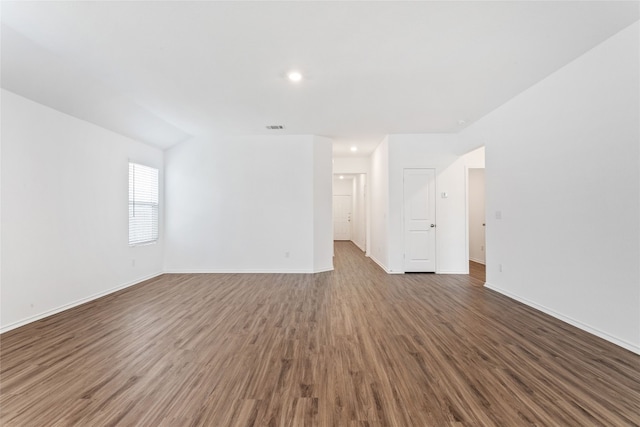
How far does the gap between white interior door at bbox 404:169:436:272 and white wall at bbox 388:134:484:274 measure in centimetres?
10

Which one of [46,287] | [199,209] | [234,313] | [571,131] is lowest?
[234,313]

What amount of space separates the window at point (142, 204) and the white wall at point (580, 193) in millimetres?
6236

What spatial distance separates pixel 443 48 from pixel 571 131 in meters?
1.77

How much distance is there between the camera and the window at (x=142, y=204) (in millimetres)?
4840

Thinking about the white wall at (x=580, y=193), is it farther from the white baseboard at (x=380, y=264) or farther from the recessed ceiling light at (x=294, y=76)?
the recessed ceiling light at (x=294, y=76)

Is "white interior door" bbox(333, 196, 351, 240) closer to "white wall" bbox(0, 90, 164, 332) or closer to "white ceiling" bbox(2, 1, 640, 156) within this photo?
"white ceiling" bbox(2, 1, 640, 156)

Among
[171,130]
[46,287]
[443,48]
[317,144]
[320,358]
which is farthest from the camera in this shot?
[317,144]

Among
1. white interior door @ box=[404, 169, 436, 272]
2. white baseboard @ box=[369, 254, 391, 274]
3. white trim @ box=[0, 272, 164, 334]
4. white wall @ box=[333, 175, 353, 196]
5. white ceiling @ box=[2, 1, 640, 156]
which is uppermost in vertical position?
white ceiling @ box=[2, 1, 640, 156]

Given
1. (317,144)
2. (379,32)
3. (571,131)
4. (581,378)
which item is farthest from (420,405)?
(317,144)

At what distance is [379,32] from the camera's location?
7.72 ft

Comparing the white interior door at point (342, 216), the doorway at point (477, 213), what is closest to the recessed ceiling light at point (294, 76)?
the doorway at point (477, 213)

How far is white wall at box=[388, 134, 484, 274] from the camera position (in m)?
5.47

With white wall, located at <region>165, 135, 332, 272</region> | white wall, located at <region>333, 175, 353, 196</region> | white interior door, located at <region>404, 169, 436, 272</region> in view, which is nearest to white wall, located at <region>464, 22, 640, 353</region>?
white interior door, located at <region>404, 169, 436, 272</region>

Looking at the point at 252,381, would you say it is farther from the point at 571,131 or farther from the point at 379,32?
the point at 571,131
